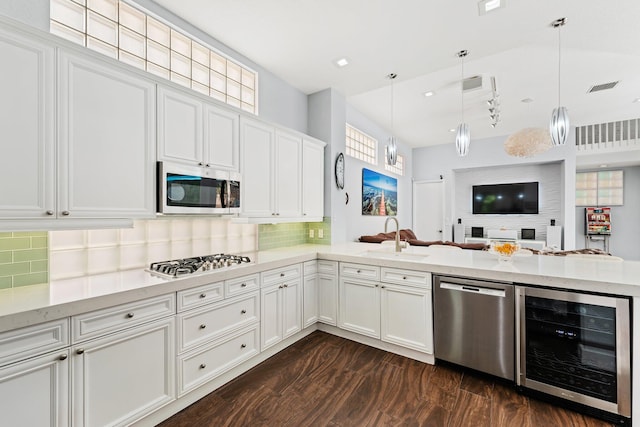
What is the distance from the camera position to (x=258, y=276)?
2521 millimetres

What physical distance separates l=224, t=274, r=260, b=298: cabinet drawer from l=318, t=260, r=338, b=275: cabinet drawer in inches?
35.4

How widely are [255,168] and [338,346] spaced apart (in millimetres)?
2036

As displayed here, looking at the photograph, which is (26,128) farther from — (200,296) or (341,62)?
(341,62)

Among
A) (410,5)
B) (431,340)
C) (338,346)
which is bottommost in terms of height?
(338,346)

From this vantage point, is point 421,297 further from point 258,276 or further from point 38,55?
point 38,55

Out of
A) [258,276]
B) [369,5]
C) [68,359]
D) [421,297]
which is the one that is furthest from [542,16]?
[68,359]

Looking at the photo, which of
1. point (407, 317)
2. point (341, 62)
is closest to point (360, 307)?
point (407, 317)

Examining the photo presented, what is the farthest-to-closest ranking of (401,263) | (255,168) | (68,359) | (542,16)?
(255,168)
(401,263)
(542,16)
(68,359)

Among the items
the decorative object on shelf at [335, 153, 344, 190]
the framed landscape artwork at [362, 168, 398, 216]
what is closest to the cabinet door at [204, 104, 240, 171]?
the decorative object on shelf at [335, 153, 344, 190]

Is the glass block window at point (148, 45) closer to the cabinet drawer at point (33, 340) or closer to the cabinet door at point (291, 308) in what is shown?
the cabinet drawer at point (33, 340)

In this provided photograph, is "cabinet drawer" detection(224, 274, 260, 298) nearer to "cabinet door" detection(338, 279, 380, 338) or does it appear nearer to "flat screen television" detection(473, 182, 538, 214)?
"cabinet door" detection(338, 279, 380, 338)

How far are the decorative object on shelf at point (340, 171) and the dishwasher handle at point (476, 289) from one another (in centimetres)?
208

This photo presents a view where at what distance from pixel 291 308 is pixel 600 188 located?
30.7ft

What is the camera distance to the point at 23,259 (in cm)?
169
